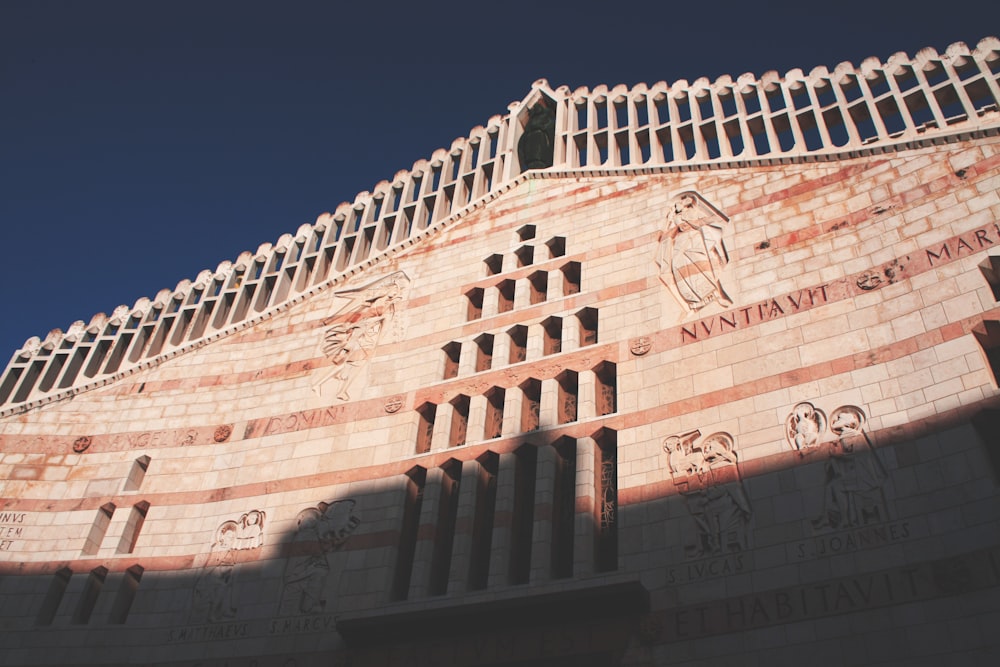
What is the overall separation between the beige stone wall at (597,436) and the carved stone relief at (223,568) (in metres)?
0.06

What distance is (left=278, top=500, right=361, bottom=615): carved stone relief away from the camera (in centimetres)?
1473

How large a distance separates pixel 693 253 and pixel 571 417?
3.66 metres

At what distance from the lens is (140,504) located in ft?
56.2

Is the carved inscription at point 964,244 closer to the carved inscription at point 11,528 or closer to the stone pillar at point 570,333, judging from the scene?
the stone pillar at point 570,333

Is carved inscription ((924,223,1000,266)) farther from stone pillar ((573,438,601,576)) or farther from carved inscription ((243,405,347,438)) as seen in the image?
carved inscription ((243,405,347,438))

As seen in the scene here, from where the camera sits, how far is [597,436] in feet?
47.8

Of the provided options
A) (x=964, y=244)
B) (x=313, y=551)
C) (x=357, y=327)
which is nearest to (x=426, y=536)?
(x=313, y=551)

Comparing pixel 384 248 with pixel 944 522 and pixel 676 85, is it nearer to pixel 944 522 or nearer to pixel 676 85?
pixel 676 85

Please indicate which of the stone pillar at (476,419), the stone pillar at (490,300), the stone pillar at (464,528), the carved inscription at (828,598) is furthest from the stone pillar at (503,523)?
the stone pillar at (490,300)

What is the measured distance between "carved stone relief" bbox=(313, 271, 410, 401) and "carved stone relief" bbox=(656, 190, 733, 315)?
19.2 ft

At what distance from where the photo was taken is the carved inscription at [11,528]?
17.0 m

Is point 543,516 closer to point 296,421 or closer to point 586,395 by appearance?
point 586,395

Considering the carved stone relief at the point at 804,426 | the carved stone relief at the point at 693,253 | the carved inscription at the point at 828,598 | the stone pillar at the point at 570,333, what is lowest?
the carved inscription at the point at 828,598

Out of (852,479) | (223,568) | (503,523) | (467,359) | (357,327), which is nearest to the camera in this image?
(852,479)
